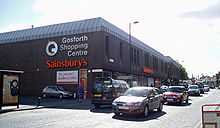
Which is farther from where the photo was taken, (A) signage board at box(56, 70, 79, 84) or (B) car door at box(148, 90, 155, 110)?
(A) signage board at box(56, 70, 79, 84)

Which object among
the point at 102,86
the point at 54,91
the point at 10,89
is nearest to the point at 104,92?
the point at 102,86

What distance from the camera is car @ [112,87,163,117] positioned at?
49.2 feet

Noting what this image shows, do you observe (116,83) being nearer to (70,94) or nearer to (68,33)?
(70,94)

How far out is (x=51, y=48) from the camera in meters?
38.9

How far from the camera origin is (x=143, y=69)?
54781 mm

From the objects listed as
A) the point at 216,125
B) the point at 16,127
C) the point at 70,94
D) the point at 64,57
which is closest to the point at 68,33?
the point at 64,57

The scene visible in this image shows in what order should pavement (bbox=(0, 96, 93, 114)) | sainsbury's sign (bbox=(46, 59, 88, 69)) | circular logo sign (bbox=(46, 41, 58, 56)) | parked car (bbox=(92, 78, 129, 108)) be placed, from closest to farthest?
pavement (bbox=(0, 96, 93, 114)), parked car (bbox=(92, 78, 129, 108)), sainsbury's sign (bbox=(46, 59, 88, 69)), circular logo sign (bbox=(46, 41, 58, 56))

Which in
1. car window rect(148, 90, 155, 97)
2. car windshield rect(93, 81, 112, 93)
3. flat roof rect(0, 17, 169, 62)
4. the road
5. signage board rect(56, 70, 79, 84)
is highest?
flat roof rect(0, 17, 169, 62)

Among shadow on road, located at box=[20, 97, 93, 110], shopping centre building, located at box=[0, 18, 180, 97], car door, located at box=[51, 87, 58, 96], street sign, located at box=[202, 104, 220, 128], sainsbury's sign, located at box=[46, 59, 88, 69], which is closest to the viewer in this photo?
street sign, located at box=[202, 104, 220, 128]

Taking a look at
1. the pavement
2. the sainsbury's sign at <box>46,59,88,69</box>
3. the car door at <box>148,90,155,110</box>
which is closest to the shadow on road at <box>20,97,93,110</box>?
the pavement

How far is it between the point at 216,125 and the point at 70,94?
26646mm

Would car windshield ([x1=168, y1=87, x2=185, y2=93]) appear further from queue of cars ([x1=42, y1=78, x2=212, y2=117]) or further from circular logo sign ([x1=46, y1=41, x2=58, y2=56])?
circular logo sign ([x1=46, y1=41, x2=58, y2=56])

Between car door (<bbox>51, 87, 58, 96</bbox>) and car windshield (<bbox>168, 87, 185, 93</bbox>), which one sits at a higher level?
car windshield (<bbox>168, 87, 185, 93</bbox>)

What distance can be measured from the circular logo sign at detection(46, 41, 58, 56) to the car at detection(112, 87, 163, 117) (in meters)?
23.4
